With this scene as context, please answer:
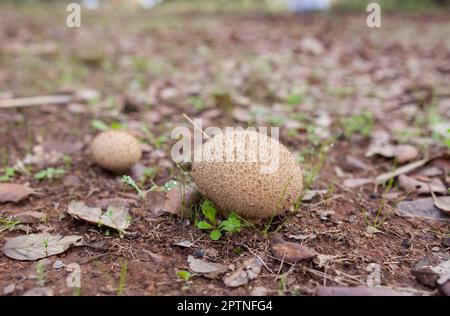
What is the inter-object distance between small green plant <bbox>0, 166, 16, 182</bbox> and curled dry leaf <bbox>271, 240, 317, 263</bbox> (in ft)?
6.52

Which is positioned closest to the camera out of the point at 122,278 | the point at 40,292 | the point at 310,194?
the point at 40,292

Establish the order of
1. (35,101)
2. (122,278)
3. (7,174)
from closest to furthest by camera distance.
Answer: (122,278) < (7,174) < (35,101)

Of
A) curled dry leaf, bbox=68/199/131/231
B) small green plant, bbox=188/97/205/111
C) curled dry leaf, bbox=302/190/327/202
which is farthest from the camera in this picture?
small green plant, bbox=188/97/205/111

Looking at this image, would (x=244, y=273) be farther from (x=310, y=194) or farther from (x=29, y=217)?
(x=29, y=217)

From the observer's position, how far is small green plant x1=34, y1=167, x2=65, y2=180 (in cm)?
295

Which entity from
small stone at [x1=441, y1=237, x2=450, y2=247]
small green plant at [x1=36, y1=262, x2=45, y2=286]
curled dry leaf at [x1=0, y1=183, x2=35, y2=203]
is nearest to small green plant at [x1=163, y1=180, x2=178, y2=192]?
small green plant at [x1=36, y1=262, x2=45, y2=286]

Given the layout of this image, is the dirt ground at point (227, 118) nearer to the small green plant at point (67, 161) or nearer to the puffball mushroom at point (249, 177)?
the small green plant at point (67, 161)

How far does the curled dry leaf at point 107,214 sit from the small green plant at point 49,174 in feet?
1.68

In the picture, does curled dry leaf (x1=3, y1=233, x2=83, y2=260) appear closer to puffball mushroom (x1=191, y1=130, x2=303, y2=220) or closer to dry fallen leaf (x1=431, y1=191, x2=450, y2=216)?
puffball mushroom (x1=191, y1=130, x2=303, y2=220)

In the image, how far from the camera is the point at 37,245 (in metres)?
2.17

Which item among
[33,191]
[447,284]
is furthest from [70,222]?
[447,284]

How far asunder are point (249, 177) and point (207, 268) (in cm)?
53

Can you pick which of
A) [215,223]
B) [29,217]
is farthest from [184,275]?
[29,217]

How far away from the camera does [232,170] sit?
2191 millimetres
